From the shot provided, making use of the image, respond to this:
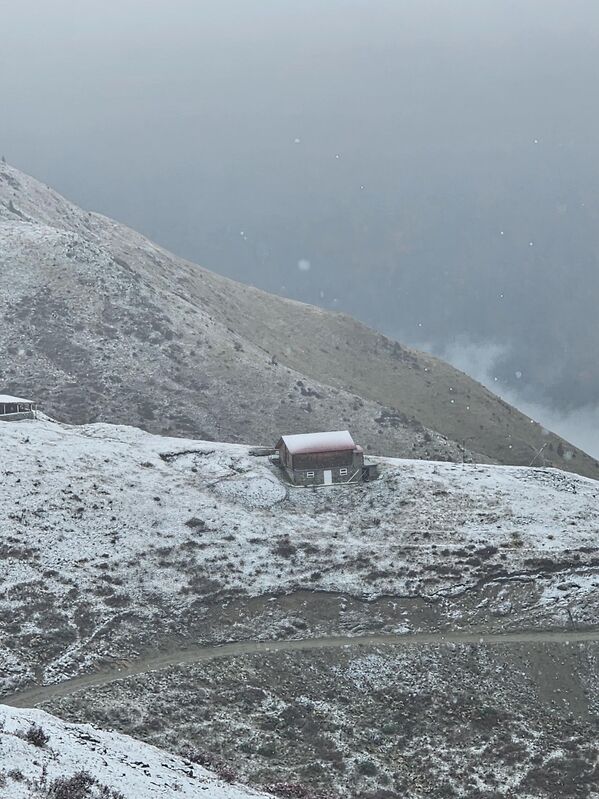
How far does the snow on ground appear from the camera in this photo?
27327 millimetres

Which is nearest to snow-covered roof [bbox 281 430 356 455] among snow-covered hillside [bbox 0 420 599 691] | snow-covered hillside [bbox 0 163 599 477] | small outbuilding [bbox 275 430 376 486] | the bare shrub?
small outbuilding [bbox 275 430 376 486]

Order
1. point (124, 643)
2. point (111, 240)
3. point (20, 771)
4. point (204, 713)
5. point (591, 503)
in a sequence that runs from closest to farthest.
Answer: point (20, 771)
point (204, 713)
point (124, 643)
point (591, 503)
point (111, 240)

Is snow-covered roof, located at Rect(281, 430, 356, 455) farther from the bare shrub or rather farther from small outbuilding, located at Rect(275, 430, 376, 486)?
the bare shrub

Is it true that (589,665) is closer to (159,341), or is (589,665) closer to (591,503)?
(591,503)

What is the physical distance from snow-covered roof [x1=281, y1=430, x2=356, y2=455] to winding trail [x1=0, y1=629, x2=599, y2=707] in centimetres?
2120

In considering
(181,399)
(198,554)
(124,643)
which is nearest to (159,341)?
(181,399)

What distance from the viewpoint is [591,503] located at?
238 feet

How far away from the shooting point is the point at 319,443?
74.9 m

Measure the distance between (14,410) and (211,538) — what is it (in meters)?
28.6

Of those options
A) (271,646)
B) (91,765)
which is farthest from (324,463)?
(91,765)

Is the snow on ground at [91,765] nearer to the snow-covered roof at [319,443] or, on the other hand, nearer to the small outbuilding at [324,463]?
the small outbuilding at [324,463]

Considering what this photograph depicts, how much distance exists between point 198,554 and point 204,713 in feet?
53.2

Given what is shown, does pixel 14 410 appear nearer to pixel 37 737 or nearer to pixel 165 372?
pixel 165 372

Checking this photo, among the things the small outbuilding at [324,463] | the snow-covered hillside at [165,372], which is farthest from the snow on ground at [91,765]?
the snow-covered hillside at [165,372]
